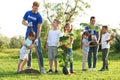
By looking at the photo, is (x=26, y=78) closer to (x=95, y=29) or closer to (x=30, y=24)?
(x=30, y=24)

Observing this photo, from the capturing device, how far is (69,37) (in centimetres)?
1107

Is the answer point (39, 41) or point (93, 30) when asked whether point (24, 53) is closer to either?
point (39, 41)

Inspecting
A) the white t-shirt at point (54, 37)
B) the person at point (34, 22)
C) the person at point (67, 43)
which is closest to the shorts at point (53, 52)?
the white t-shirt at point (54, 37)

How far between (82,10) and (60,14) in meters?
2.46

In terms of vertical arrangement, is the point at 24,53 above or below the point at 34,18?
below

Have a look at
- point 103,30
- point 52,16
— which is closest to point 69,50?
point 103,30

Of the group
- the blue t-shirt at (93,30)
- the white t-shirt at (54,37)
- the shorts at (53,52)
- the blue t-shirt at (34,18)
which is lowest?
the shorts at (53,52)

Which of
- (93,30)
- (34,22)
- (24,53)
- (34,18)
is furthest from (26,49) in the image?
(93,30)

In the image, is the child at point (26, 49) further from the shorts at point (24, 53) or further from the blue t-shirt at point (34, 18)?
the blue t-shirt at point (34, 18)

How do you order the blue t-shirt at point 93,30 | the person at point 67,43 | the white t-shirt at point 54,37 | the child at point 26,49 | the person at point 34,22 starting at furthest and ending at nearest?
the blue t-shirt at point 93,30
the white t-shirt at point 54,37
the person at point 67,43
the child at point 26,49
the person at point 34,22

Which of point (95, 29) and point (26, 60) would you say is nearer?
point (26, 60)

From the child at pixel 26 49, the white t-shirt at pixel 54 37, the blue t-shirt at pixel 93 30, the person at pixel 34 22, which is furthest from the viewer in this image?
the blue t-shirt at pixel 93 30

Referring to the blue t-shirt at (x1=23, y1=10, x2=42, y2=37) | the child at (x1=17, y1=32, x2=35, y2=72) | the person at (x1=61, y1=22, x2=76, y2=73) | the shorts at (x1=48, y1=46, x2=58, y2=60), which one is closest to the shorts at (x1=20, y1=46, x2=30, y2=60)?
the child at (x1=17, y1=32, x2=35, y2=72)

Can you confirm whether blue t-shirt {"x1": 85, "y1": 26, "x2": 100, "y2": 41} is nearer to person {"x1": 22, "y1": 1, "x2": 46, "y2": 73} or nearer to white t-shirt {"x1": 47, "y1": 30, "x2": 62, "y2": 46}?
white t-shirt {"x1": 47, "y1": 30, "x2": 62, "y2": 46}
